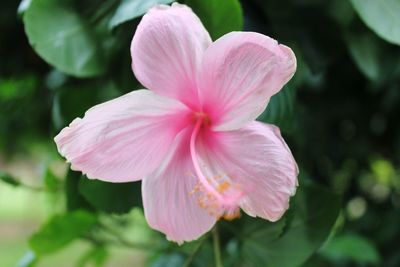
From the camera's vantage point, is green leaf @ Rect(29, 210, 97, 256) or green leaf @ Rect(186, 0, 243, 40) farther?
green leaf @ Rect(29, 210, 97, 256)

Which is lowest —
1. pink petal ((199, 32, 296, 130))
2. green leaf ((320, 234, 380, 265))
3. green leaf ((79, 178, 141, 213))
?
green leaf ((320, 234, 380, 265))

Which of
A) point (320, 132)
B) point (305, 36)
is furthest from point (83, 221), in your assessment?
point (320, 132)

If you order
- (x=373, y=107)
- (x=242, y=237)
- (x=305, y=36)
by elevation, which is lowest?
(x=373, y=107)

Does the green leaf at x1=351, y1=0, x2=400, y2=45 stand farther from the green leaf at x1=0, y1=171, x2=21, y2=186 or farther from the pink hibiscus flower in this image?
the green leaf at x1=0, y1=171, x2=21, y2=186

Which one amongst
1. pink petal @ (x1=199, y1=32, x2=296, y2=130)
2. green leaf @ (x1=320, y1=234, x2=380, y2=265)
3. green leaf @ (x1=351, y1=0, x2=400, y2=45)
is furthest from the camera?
green leaf @ (x1=320, y1=234, x2=380, y2=265)

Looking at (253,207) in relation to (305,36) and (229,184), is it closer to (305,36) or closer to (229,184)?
(229,184)

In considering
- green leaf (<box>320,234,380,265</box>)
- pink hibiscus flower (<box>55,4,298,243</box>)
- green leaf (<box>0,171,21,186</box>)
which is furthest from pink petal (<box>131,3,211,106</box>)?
green leaf (<box>320,234,380,265</box>)
